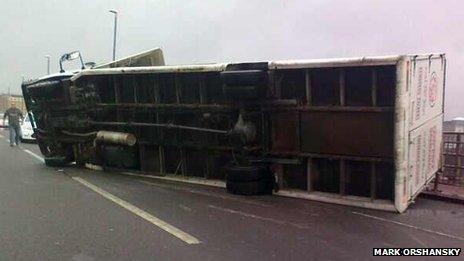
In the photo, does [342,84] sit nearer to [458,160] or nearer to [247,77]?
[247,77]

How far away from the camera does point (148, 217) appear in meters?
7.17

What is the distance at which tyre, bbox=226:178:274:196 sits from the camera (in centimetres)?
884

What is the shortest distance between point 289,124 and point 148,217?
2.76 m

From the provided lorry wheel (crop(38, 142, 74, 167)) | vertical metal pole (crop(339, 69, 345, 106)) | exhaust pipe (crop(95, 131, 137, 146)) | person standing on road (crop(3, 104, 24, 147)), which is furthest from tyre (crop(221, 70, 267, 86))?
person standing on road (crop(3, 104, 24, 147))

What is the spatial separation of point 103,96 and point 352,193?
231 inches

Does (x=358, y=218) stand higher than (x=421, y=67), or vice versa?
(x=421, y=67)

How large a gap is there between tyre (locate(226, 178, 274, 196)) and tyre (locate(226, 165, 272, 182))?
0.21ft

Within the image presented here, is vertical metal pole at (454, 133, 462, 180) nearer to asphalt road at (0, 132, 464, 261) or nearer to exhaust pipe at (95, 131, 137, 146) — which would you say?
asphalt road at (0, 132, 464, 261)

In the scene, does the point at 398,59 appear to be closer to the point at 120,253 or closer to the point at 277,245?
the point at 277,245

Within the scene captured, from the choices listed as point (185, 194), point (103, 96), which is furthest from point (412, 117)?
point (103, 96)

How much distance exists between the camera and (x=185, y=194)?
9047 millimetres

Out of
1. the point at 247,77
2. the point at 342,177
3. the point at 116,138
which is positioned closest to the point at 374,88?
the point at 342,177

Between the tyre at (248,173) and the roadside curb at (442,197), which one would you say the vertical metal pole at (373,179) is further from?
the tyre at (248,173)

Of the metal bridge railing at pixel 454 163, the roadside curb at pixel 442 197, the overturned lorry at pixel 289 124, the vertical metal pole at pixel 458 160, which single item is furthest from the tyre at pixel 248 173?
the vertical metal pole at pixel 458 160
